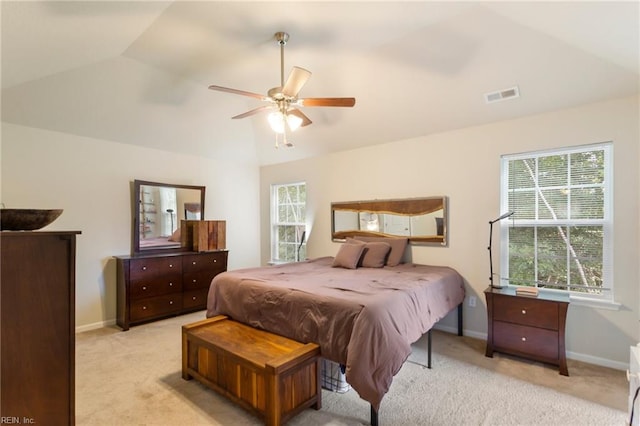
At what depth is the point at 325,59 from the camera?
10.5 ft

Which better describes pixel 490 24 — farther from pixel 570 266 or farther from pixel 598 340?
pixel 598 340

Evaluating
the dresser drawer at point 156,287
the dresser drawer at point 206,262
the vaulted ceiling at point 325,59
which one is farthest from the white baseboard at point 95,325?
the vaulted ceiling at point 325,59

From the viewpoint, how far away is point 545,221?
3143 millimetres

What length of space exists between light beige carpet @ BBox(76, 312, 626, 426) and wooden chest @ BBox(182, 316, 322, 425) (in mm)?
120

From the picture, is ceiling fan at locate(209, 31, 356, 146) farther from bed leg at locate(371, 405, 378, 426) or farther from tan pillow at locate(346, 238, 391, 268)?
bed leg at locate(371, 405, 378, 426)

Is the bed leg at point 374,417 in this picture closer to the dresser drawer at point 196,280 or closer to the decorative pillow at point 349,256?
the decorative pillow at point 349,256

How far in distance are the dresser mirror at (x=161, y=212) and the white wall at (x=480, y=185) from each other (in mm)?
1873

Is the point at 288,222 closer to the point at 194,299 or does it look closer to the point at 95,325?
the point at 194,299

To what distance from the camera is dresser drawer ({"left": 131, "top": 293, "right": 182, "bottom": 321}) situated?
3.86 metres

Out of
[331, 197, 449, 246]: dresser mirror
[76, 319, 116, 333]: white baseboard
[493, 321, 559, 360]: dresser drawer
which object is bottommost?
[76, 319, 116, 333]: white baseboard

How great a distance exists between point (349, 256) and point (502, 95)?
7.66ft

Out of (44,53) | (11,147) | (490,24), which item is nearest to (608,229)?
(490,24)

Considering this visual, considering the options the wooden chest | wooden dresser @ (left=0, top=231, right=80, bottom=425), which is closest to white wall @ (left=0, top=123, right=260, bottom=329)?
the wooden chest

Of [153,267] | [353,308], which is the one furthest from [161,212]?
[353,308]
